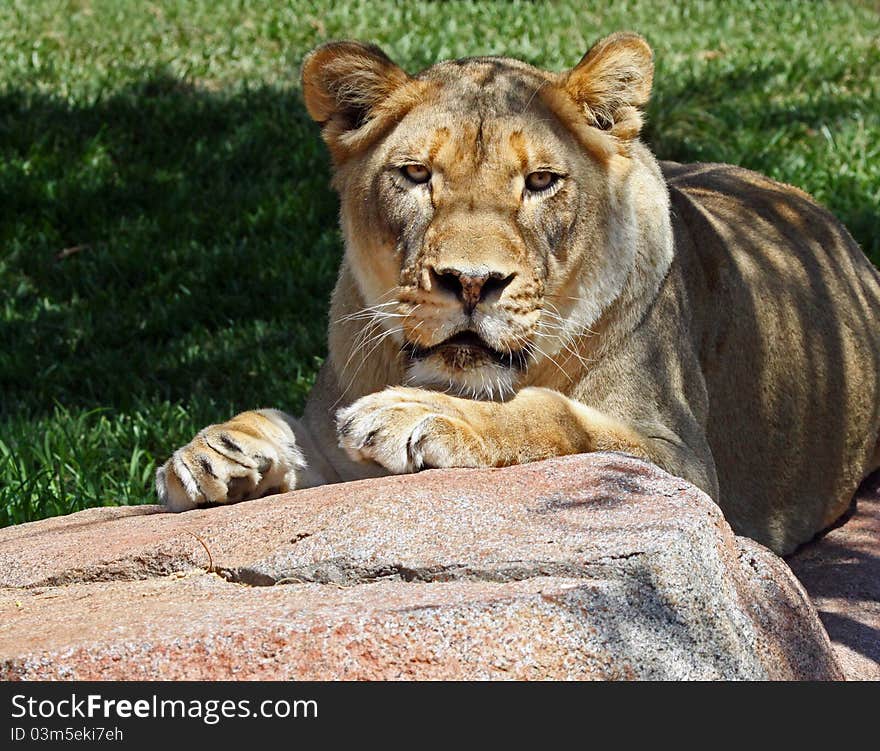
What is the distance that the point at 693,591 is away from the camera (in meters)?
2.61

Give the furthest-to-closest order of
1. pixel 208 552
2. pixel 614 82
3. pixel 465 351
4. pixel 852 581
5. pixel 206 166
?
pixel 206 166
pixel 852 581
pixel 614 82
pixel 465 351
pixel 208 552

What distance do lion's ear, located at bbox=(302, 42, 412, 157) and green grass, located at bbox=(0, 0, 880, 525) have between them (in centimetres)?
189

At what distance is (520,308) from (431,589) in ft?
3.61

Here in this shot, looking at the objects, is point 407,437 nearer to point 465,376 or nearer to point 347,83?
point 465,376

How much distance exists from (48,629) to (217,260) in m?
5.30

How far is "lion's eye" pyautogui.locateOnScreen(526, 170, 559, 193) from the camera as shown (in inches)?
148

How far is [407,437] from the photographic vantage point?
3.31m

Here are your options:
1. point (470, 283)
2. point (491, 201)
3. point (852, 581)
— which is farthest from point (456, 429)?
point (852, 581)

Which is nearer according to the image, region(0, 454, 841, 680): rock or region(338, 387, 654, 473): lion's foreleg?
region(0, 454, 841, 680): rock

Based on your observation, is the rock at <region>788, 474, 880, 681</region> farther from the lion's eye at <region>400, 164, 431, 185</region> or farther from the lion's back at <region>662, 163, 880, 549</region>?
the lion's eye at <region>400, 164, 431, 185</region>

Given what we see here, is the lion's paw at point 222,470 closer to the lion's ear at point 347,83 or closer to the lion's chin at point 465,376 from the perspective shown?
the lion's chin at point 465,376

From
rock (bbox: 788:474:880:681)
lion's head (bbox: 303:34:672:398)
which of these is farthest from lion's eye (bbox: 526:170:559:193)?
rock (bbox: 788:474:880:681)

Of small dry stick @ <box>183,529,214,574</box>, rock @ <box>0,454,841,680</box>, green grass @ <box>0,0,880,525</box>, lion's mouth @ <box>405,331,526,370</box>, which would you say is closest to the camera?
rock @ <box>0,454,841,680</box>

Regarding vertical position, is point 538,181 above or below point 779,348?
above
